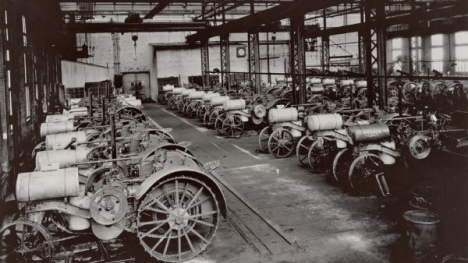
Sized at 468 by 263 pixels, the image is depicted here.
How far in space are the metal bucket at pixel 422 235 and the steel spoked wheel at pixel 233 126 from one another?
1015 centimetres

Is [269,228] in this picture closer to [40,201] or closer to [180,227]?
[180,227]

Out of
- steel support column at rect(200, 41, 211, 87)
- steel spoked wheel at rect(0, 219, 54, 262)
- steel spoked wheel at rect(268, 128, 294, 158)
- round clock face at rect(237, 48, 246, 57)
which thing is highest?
round clock face at rect(237, 48, 246, 57)

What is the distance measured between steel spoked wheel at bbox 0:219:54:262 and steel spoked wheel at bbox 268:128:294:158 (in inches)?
287

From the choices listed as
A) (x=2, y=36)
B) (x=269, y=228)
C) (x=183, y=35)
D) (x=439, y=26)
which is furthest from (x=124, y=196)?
(x=183, y=35)

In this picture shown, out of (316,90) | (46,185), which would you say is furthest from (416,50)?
(46,185)

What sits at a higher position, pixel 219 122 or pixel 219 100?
pixel 219 100

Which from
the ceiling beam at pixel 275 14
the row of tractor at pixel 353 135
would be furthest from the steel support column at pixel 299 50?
the row of tractor at pixel 353 135

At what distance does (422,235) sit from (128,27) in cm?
1943

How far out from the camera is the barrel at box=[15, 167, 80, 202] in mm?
4738

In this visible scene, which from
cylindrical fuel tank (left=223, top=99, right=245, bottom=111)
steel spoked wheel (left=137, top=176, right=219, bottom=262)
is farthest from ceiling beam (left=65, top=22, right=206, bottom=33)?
steel spoked wheel (left=137, top=176, right=219, bottom=262)

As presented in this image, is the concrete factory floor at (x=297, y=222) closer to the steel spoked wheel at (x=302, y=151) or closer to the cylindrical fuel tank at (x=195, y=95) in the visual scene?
the steel spoked wheel at (x=302, y=151)

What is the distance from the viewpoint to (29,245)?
5.20 m

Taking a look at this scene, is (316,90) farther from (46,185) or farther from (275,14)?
(46,185)

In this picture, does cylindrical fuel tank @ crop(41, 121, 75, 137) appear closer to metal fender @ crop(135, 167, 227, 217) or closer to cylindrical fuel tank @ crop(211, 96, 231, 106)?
metal fender @ crop(135, 167, 227, 217)
